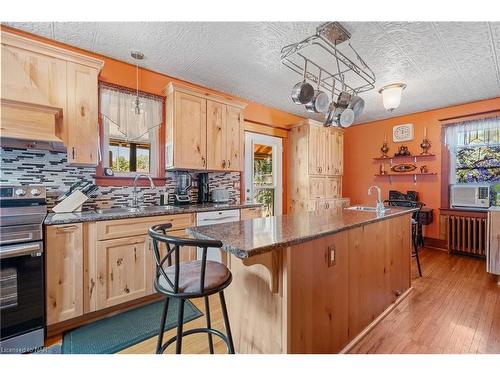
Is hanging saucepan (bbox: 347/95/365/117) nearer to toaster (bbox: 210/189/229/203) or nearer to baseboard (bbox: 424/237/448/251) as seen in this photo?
toaster (bbox: 210/189/229/203)

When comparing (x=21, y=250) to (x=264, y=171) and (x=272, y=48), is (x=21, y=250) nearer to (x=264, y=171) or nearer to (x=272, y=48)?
(x=272, y=48)

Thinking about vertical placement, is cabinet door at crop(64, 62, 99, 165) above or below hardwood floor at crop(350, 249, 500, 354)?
above

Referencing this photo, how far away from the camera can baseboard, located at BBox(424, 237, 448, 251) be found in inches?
160

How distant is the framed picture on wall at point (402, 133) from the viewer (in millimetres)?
4443

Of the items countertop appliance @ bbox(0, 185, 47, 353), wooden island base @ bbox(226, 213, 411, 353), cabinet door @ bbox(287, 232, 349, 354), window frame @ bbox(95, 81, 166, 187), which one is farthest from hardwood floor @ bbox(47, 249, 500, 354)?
window frame @ bbox(95, 81, 166, 187)

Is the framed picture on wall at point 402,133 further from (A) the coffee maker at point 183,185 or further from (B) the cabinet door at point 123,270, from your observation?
(B) the cabinet door at point 123,270

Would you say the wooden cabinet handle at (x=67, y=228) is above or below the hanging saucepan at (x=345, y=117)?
below

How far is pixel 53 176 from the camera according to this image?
87.8 inches

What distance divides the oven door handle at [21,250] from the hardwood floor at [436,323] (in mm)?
915

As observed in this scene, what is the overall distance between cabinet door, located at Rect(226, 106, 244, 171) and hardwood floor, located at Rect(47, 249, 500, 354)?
1708 mm

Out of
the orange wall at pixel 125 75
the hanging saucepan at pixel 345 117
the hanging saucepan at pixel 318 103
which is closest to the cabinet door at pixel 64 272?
the orange wall at pixel 125 75

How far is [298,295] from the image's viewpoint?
1287mm

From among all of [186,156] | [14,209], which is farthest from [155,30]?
[14,209]
